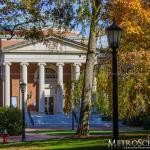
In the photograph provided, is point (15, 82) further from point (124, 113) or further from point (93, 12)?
point (93, 12)

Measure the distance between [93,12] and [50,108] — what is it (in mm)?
61982

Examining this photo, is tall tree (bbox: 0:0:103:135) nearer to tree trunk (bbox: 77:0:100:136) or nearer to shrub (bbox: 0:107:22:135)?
tree trunk (bbox: 77:0:100:136)

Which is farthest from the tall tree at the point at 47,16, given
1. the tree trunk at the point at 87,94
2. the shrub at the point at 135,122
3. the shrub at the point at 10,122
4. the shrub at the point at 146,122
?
the shrub at the point at 135,122

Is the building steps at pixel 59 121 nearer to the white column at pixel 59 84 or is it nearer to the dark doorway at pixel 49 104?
the white column at pixel 59 84

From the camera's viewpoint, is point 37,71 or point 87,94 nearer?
point 87,94

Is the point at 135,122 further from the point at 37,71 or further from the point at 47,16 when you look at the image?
the point at 47,16

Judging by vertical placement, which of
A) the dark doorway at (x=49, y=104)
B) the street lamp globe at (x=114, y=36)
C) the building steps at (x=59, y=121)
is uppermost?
the street lamp globe at (x=114, y=36)

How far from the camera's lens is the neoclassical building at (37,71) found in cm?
8088

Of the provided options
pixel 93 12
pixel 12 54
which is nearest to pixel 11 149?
Answer: pixel 93 12

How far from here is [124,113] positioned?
4241cm

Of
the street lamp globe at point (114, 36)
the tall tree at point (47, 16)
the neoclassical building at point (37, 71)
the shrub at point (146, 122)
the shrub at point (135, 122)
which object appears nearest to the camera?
the street lamp globe at point (114, 36)

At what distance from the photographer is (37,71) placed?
85250mm

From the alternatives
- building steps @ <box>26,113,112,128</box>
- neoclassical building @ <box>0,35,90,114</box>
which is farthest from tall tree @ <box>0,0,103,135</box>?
neoclassical building @ <box>0,35,90,114</box>

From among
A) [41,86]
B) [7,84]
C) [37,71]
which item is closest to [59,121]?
[41,86]
